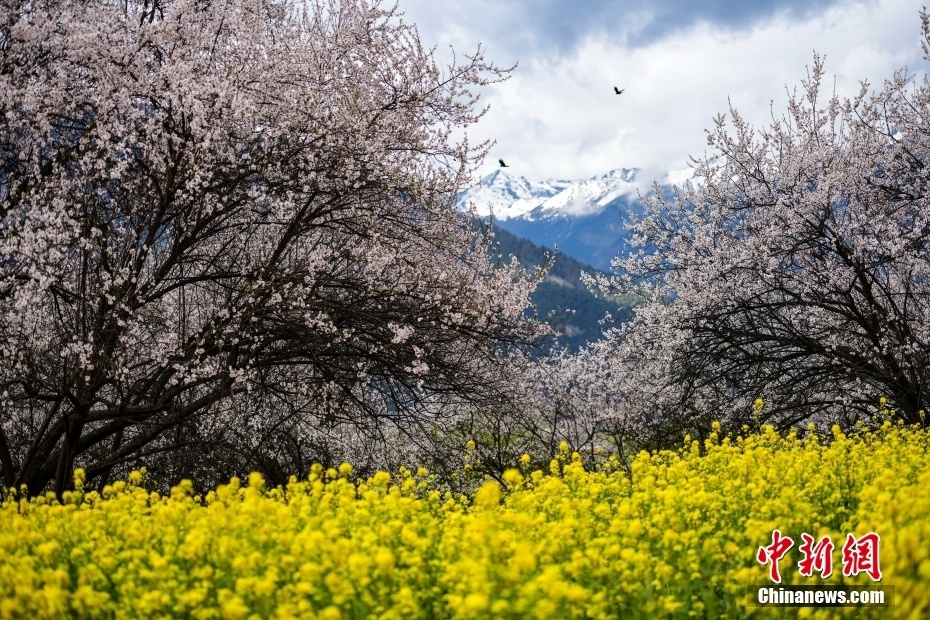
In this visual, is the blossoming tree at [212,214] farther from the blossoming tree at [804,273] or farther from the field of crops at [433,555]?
the blossoming tree at [804,273]

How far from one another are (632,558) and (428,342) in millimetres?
6421

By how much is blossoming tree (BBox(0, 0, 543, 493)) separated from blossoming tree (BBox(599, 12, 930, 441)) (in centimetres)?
529

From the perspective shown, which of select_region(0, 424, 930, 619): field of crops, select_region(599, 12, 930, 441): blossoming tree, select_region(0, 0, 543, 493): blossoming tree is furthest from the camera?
select_region(599, 12, 930, 441): blossoming tree

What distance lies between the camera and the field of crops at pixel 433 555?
349 cm

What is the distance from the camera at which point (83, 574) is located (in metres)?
3.93

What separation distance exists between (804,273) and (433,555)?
11.9 metres

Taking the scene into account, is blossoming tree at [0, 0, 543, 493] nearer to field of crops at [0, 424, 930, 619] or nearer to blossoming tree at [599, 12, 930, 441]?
field of crops at [0, 424, 930, 619]

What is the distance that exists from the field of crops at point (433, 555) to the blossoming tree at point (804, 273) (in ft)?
22.7

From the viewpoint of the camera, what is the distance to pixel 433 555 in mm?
4590

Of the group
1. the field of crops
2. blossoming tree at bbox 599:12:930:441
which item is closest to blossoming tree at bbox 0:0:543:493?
the field of crops

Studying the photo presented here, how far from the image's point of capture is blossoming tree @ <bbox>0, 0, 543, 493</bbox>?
27.3 ft

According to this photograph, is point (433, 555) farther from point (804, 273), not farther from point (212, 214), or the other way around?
point (804, 273)

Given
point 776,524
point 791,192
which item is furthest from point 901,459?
point 791,192

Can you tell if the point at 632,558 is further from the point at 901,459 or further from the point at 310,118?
the point at 310,118
